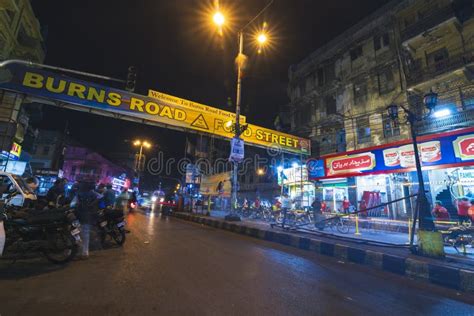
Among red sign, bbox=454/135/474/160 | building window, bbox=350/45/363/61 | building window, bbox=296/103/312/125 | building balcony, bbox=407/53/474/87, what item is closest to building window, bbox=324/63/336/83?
building window, bbox=350/45/363/61

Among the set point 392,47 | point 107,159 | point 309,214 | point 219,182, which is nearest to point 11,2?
point 219,182

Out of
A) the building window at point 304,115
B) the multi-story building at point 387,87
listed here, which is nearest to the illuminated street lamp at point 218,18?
the multi-story building at point 387,87

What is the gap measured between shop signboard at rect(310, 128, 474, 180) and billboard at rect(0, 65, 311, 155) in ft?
17.4

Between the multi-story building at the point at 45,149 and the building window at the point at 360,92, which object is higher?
the building window at the point at 360,92

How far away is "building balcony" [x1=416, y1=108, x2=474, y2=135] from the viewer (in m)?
13.0

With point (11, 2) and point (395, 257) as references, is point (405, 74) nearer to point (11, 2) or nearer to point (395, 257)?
point (395, 257)

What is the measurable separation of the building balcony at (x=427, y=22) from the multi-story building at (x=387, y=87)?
5 cm

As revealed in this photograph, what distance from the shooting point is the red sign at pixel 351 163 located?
11672 millimetres

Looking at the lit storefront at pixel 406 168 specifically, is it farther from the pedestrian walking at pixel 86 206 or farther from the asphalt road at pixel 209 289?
the pedestrian walking at pixel 86 206

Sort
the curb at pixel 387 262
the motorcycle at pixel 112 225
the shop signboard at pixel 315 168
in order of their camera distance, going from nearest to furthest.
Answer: the curb at pixel 387 262, the motorcycle at pixel 112 225, the shop signboard at pixel 315 168

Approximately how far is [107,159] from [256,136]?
45230 mm

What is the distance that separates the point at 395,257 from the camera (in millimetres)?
5582

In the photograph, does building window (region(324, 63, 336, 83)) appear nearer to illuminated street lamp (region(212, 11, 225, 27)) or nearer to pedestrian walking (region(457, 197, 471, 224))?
illuminated street lamp (region(212, 11, 225, 27))

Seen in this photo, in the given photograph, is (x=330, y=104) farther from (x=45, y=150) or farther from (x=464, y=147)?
(x=45, y=150)
